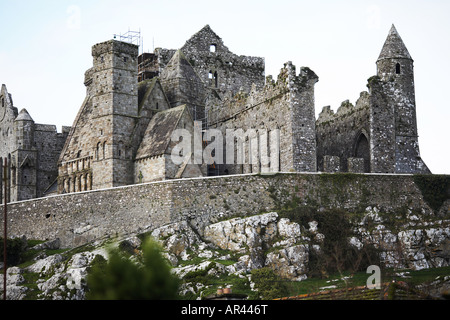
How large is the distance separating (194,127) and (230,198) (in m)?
10.6

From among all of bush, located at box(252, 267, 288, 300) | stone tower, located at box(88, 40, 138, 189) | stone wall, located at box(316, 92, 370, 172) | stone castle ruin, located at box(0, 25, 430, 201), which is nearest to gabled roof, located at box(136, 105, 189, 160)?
stone castle ruin, located at box(0, 25, 430, 201)

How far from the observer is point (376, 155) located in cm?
6228

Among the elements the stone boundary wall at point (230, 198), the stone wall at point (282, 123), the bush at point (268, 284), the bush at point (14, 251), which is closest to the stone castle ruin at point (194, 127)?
the stone wall at point (282, 123)

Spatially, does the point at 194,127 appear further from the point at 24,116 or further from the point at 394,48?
the point at 24,116

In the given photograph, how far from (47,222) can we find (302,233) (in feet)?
63.0

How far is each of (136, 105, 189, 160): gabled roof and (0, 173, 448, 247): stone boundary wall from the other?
6434mm

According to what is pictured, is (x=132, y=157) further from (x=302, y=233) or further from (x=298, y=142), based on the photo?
(x=302, y=233)

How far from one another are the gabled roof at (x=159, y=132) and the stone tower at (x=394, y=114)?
14.1 metres

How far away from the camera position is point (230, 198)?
57250 mm

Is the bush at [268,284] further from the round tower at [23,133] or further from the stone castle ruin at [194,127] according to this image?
the round tower at [23,133]

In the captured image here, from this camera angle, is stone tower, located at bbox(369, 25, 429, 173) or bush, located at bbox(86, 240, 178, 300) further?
stone tower, located at bbox(369, 25, 429, 173)

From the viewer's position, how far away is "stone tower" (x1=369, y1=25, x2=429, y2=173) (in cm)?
6247

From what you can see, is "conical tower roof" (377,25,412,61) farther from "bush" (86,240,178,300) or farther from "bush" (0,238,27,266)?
"bush" (86,240,178,300)
